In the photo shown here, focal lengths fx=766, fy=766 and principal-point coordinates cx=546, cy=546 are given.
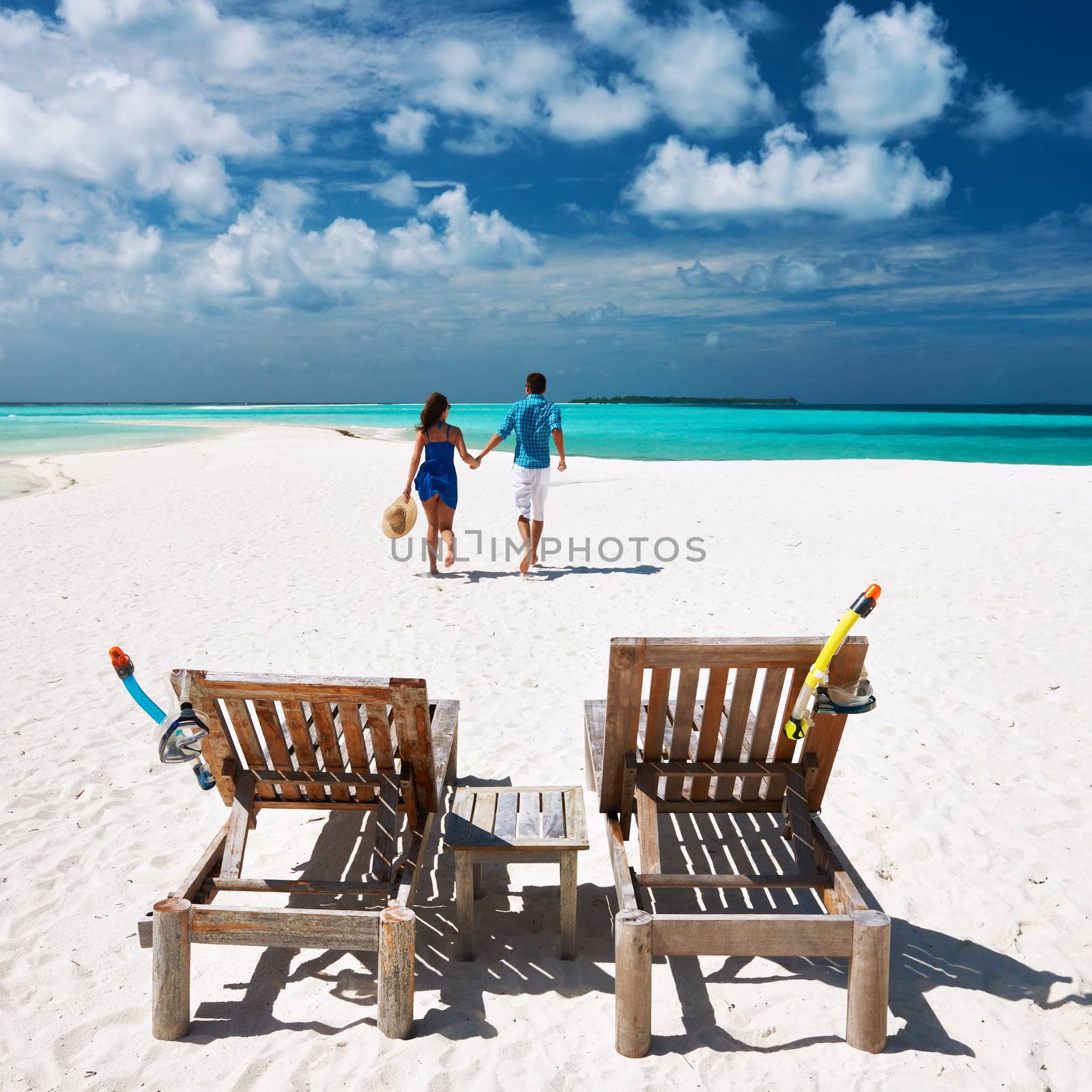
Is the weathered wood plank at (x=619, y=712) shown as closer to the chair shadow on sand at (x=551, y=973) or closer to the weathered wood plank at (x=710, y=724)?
the weathered wood plank at (x=710, y=724)

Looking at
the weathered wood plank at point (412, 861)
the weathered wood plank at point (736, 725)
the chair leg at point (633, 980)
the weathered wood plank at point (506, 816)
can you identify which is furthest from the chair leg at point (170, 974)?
the weathered wood plank at point (736, 725)

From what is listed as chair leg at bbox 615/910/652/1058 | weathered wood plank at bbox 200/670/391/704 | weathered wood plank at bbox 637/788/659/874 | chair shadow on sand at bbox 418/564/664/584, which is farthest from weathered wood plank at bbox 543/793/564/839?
chair shadow on sand at bbox 418/564/664/584

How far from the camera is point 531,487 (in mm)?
8508

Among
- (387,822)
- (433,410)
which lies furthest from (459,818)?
(433,410)

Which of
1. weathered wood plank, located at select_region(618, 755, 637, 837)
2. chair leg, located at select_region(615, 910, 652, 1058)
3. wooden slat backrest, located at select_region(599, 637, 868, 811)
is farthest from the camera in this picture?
weathered wood plank, located at select_region(618, 755, 637, 837)

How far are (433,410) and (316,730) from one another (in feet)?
17.7

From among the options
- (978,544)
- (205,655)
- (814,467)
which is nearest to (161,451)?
(814,467)

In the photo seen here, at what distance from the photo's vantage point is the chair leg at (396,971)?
259cm

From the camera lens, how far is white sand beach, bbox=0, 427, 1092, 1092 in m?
2.61

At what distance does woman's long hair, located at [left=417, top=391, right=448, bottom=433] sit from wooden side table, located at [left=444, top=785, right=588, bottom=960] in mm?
5402

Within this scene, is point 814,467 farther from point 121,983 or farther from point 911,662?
point 121,983

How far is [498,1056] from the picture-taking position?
2.59 m

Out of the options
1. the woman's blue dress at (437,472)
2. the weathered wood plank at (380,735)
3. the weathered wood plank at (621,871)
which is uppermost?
the woman's blue dress at (437,472)

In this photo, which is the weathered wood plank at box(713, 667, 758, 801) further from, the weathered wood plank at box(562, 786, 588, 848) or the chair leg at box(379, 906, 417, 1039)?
the chair leg at box(379, 906, 417, 1039)
